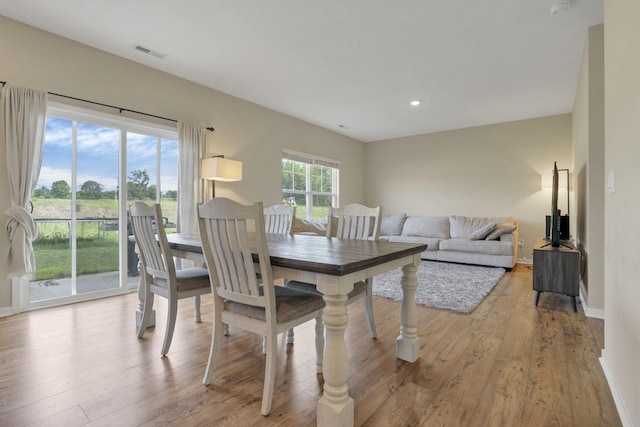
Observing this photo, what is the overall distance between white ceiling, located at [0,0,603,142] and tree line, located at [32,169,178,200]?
1293 millimetres

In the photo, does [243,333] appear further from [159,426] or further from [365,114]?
[365,114]

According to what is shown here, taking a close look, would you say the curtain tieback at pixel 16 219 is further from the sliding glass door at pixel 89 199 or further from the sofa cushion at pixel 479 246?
the sofa cushion at pixel 479 246

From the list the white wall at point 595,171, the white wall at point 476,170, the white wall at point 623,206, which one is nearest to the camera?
the white wall at point 623,206

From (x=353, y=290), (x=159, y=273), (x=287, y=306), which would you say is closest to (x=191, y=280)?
(x=159, y=273)

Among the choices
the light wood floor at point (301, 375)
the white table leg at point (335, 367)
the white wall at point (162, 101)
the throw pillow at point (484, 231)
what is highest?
the white wall at point (162, 101)

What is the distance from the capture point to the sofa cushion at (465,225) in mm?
5709

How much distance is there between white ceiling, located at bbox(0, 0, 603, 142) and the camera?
2.54m

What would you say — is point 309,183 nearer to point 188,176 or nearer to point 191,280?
point 188,176

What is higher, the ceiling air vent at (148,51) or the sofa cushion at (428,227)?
the ceiling air vent at (148,51)

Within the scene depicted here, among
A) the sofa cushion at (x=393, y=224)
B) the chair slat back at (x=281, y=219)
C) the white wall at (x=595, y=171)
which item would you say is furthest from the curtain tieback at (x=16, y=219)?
the sofa cushion at (x=393, y=224)

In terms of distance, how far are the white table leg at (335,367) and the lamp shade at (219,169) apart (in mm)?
2841

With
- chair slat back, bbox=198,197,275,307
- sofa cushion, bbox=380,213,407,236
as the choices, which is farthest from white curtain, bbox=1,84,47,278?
sofa cushion, bbox=380,213,407,236

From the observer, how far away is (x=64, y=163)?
3191mm

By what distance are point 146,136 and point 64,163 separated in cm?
87
